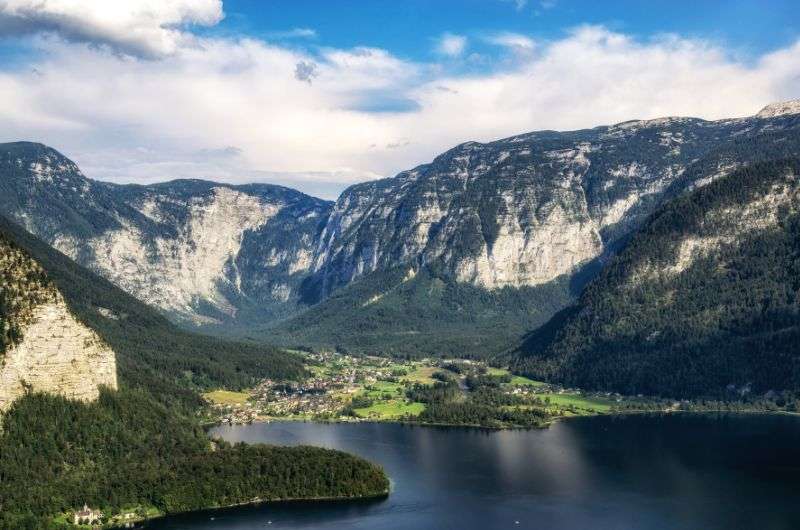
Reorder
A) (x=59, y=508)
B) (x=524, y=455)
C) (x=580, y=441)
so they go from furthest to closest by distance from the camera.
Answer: (x=580, y=441) → (x=524, y=455) → (x=59, y=508)

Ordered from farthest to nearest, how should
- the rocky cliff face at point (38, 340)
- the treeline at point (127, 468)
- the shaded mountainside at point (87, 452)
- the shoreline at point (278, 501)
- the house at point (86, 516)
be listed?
the rocky cliff face at point (38, 340), the shaded mountainside at point (87, 452), the shoreline at point (278, 501), the treeline at point (127, 468), the house at point (86, 516)

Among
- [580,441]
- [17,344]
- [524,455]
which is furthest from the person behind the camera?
[580,441]

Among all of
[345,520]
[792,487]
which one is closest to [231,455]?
[345,520]

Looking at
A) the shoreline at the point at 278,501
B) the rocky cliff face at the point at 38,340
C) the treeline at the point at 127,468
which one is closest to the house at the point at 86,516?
the treeline at the point at 127,468

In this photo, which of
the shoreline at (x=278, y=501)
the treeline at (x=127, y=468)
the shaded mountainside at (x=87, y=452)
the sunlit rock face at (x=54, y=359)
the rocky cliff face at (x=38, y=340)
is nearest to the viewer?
the treeline at (x=127, y=468)

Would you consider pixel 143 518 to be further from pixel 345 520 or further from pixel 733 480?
pixel 733 480

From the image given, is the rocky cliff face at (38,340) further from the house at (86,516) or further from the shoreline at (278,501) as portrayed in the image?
the shoreline at (278,501)

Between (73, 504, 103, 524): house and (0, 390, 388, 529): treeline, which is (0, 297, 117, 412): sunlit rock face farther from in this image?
(73, 504, 103, 524): house

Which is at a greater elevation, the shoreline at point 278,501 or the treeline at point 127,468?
the treeline at point 127,468
